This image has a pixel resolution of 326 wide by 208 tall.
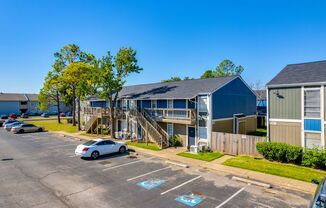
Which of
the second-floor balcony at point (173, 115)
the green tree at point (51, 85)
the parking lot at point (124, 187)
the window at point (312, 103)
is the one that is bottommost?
the parking lot at point (124, 187)

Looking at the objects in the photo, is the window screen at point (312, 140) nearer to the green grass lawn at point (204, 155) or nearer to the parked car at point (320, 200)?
the green grass lawn at point (204, 155)

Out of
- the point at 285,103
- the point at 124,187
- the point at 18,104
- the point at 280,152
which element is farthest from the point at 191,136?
the point at 18,104

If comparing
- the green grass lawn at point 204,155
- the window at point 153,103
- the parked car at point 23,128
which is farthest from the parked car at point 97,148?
the parked car at point 23,128

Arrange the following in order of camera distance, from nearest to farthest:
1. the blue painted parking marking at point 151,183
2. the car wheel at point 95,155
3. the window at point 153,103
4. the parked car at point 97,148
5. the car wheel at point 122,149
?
the blue painted parking marking at point 151,183, the parked car at point 97,148, the car wheel at point 95,155, the car wheel at point 122,149, the window at point 153,103

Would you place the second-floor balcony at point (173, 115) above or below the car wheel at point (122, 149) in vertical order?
above

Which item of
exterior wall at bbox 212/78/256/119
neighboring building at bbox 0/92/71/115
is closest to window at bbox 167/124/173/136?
exterior wall at bbox 212/78/256/119

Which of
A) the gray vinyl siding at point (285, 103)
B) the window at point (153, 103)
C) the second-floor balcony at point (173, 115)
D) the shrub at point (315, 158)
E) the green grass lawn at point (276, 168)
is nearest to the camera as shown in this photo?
the green grass lawn at point (276, 168)
